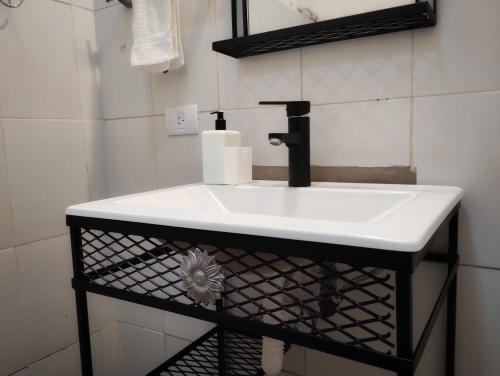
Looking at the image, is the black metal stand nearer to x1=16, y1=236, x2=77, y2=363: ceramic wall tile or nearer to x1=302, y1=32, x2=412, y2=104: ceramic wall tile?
x1=302, y1=32, x2=412, y2=104: ceramic wall tile

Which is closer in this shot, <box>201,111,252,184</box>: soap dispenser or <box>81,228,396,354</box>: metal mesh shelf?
<box>81,228,396,354</box>: metal mesh shelf

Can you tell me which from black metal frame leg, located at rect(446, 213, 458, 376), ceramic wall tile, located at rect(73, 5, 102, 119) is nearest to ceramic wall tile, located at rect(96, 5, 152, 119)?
Result: ceramic wall tile, located at rect(73, 5, 102, 119)

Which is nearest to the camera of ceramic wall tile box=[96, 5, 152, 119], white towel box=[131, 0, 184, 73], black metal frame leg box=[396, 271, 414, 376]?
black metal frame leg box=[396, 271, 414, 376]

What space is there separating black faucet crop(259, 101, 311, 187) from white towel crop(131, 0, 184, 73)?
0.40 m

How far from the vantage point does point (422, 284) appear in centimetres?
89

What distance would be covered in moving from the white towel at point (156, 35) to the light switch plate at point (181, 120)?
137mm

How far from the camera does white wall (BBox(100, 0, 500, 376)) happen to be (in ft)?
2.56

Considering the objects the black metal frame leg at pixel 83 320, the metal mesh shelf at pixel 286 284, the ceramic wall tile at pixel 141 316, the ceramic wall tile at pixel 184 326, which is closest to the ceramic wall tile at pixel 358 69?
the metal mesh shelf at pixel 286 284

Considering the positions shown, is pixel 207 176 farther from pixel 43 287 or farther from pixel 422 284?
pixel 43 287

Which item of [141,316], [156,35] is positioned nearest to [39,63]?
[156,35]

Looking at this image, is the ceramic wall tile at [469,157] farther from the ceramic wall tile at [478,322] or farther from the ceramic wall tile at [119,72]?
the ceramic wall tile at [119,72]

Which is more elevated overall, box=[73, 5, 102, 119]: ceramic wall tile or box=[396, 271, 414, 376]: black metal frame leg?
box=[73, 5, 102, 119]: ceramic wall tile

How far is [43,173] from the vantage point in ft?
3.98

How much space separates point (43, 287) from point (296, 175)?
2.97ft
